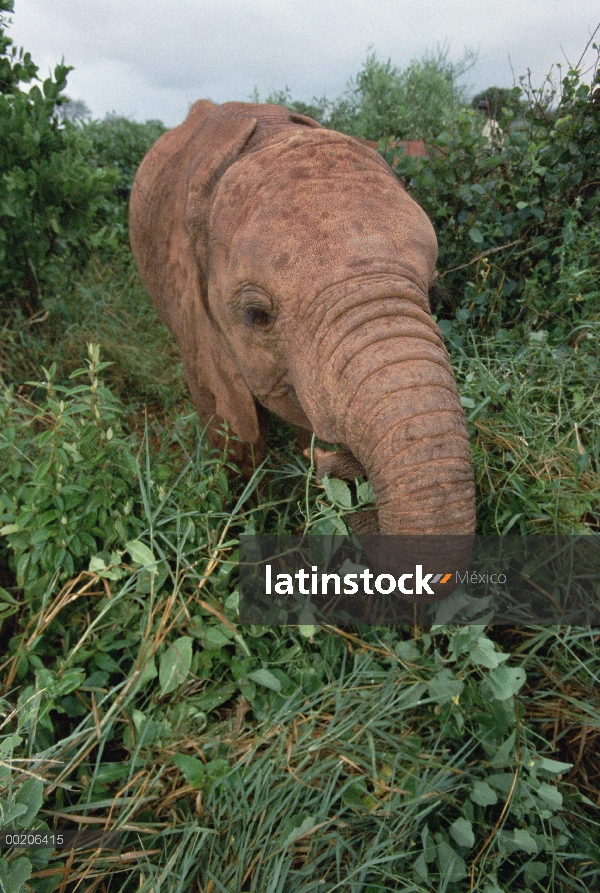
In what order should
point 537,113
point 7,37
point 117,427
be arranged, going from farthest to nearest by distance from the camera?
point 7,37, point 537,113, point 117,427

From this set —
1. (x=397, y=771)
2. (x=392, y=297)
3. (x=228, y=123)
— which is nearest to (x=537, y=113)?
(x=228, y=123)

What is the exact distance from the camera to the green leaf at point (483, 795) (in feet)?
4.98

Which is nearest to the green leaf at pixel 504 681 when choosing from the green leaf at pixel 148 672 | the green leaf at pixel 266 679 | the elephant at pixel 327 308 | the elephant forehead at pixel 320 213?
the elephant at pixel 327 308

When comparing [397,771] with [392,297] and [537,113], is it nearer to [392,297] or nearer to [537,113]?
[392,297]

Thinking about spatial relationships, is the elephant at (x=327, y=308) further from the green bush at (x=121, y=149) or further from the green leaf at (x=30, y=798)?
the green bush at (x=121, y=149)

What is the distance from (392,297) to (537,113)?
2428mm

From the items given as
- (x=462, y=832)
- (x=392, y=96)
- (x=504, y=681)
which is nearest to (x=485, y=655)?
(x=504, y=681)

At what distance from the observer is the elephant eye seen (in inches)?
73.5

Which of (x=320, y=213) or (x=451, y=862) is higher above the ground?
(x=320, y=213)

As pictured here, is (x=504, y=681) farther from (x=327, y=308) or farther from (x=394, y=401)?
(x=327, y=308)

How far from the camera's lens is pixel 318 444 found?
6.41 ft

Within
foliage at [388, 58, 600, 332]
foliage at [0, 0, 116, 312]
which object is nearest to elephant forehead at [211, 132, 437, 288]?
foliage at [388, 58, 600, 332]

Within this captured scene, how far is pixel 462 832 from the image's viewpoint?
148 cm

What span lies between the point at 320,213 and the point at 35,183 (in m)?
2.99
